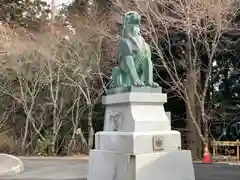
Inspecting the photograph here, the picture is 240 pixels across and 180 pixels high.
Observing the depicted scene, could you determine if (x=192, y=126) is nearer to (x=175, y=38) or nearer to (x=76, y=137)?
(x=175, y=38)

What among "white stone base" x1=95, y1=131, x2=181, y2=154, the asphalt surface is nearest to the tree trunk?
the asphalt surface

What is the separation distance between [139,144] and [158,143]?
0.40 metres

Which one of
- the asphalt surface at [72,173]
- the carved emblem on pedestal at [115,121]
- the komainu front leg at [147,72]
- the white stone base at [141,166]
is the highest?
the komainu front leg at [147,72]

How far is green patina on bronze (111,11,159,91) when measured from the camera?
Answer: 709 cm

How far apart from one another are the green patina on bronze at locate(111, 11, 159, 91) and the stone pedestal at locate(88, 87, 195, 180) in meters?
0.29

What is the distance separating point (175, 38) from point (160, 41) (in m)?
0.77

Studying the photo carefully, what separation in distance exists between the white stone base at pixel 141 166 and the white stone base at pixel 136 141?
0.09 metres

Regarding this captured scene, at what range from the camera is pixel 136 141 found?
6414 millimetres

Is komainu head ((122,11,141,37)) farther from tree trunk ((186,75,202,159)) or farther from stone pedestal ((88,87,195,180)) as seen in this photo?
tree trunk ((186,75,202,159))

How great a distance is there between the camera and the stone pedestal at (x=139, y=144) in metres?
6.43

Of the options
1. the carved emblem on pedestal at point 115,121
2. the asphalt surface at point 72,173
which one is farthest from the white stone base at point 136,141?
the asphalt surface at point 72,173

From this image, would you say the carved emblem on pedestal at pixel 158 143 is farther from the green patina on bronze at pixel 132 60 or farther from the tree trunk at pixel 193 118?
the tree trunk at pixel 193 118

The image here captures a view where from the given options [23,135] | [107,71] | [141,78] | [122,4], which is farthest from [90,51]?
[141,78]

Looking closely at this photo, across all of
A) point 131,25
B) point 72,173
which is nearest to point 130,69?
point 131,25
